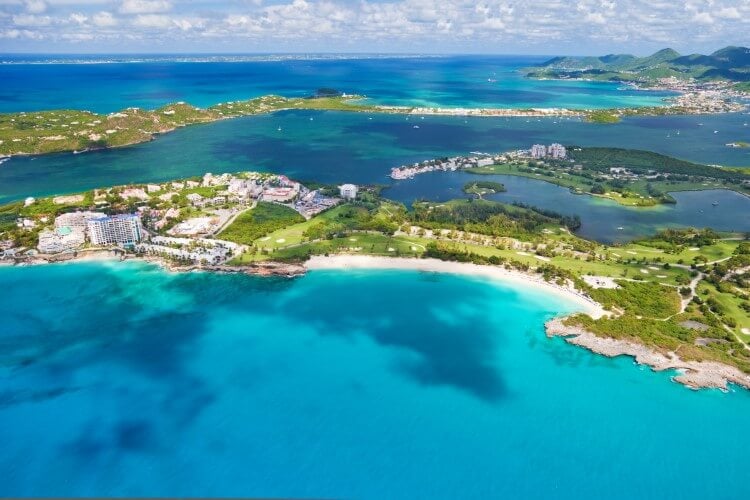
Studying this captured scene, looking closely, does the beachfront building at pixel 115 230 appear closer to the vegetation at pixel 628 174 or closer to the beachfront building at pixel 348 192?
the beachfront building at pixel 348 192

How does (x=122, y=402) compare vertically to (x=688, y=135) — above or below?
below

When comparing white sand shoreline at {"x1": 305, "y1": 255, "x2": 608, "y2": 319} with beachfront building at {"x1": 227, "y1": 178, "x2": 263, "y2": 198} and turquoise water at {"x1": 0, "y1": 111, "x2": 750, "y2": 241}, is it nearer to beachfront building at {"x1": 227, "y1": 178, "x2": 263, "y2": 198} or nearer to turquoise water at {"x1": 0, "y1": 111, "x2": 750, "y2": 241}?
turquoise water at {"x1": 0, "y1": 111, "x2": 750, "y2": 241}

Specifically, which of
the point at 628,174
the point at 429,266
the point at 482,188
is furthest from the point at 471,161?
the point at 429,266

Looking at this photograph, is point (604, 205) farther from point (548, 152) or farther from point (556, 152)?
point (548, 152)

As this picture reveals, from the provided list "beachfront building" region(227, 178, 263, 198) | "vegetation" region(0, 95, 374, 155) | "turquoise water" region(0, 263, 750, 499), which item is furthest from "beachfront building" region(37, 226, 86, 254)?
"vegetation" region(0, 95, 374, 155)

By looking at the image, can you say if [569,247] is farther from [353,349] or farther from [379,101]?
[379,101]

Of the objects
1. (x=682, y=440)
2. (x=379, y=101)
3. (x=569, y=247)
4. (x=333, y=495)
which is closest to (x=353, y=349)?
(x=333, y=495)
